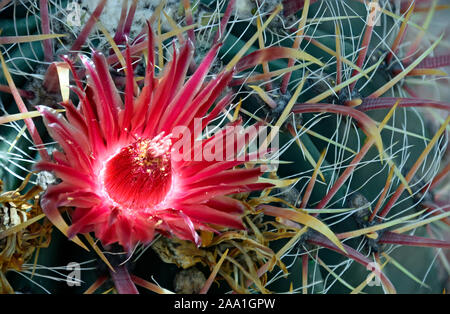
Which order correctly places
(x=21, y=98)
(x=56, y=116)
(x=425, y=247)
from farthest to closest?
(x=425, y=247) → (x=21, y=98) → (x=56, y=116)

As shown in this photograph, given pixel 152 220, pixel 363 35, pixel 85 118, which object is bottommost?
pixel 152 220

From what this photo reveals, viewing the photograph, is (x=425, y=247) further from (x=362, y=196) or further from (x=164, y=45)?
(x=164, y=45)
